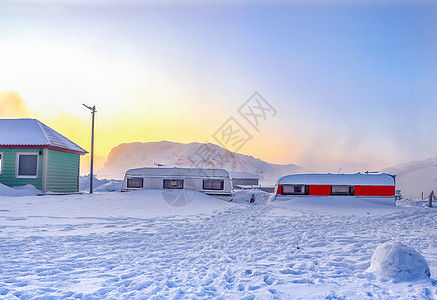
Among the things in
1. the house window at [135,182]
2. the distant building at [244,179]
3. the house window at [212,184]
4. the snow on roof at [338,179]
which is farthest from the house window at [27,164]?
the distant building at [244,179]

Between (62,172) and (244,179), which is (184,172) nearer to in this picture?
(62,172)

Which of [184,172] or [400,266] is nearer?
[400,266]

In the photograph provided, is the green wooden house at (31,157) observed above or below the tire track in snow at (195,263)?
above

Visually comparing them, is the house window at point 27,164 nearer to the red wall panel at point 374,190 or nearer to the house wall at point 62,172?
the house wall at point 62,172

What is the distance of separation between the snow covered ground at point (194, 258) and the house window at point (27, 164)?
8310 mm

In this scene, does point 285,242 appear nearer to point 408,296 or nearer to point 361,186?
point 408,296

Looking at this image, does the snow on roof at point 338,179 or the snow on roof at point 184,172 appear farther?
the snow on roof at point 184,172

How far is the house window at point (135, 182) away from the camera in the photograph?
21.6 m

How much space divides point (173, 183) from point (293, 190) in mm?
7755

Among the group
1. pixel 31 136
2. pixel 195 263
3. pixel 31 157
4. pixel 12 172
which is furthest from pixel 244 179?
pixel 195 263

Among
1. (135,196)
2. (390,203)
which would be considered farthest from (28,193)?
(390,203)

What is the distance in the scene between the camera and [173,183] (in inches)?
840

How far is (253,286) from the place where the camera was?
4.48 meters

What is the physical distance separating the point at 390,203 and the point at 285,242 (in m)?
15.2
